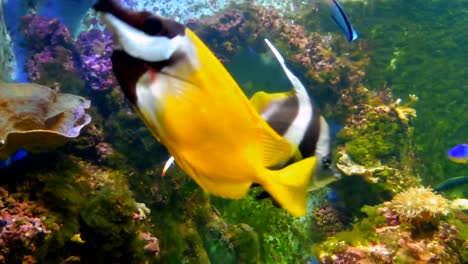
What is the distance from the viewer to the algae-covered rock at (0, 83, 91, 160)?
3.21 meters

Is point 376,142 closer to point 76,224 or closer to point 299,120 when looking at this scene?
point 76,224

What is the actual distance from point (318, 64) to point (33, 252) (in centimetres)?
651

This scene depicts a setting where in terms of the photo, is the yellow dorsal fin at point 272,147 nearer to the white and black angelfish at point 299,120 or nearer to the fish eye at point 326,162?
the white and black angelfish at point 299,120

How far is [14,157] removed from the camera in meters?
3.25

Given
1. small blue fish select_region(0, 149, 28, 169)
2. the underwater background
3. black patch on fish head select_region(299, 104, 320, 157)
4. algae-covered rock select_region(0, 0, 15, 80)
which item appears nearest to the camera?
black patch on fish head select_region(299, 104, 320, 157)

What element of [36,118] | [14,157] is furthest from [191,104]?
[36,118]

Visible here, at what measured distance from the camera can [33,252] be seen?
2.57 meters

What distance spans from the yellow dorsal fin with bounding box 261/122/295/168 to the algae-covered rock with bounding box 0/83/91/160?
3.00 m

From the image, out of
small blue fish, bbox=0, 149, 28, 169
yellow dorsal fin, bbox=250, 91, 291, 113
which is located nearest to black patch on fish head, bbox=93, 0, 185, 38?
yellow dorsal fin, bbox=250, 91, 291, 113

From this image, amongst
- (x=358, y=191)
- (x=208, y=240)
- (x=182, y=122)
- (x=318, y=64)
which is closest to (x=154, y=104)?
(x=182, y=122)

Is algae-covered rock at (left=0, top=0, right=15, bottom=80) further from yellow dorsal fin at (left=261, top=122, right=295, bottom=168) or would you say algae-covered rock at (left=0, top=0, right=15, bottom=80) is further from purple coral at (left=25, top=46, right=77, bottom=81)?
yellow dorsal fin at (left=261, top=122, right=295, bottom=168)

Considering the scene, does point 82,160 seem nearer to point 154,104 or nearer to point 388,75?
point 154,104

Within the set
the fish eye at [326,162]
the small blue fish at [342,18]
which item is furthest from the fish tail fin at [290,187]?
the small blue fish at [342,18]

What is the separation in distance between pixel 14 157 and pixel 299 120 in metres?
2.94
